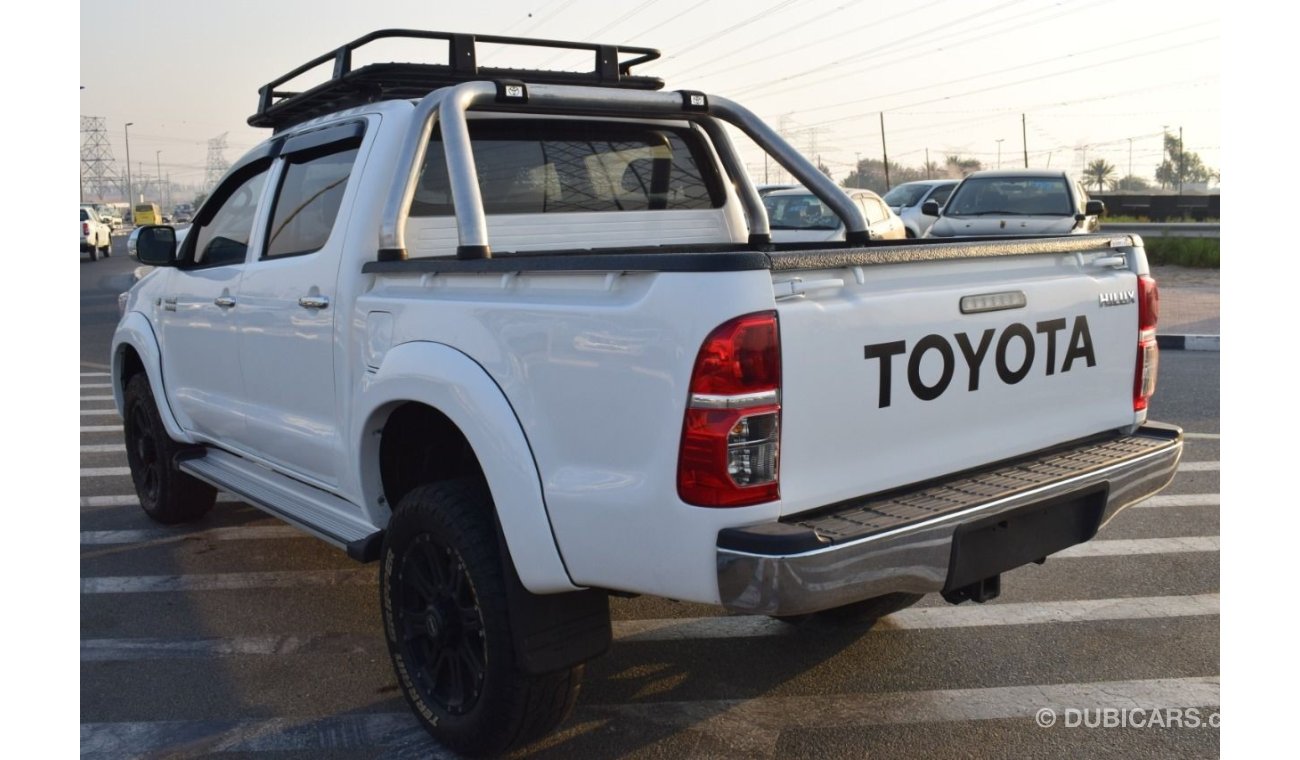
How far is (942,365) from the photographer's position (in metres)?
3.25

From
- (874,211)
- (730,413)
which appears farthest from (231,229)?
(874,211)

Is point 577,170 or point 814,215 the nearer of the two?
point 577,170

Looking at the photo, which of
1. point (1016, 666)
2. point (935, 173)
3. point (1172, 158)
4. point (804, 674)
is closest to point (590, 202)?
point (804, 674)

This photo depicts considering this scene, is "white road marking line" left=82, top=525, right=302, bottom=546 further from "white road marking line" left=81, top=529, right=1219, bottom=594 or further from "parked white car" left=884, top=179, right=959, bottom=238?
"parked white car" left=884, top=179, right=959, bottom=238

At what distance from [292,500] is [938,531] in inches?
103

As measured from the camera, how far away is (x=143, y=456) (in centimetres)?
632

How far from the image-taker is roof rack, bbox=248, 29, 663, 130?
4.63 meters

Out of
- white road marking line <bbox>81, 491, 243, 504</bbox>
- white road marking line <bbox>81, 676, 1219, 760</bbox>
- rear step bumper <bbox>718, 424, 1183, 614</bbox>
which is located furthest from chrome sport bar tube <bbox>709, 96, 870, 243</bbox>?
white road marking line <bbox>81, 491, 243, 504</bbox>

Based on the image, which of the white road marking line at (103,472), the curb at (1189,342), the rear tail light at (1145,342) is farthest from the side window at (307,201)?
the curb at (1189,342)

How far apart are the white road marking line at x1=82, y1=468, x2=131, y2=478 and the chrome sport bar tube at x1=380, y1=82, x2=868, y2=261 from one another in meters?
4.33

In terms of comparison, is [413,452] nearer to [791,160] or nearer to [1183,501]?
[791,160]

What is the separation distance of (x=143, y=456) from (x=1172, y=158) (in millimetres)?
82825

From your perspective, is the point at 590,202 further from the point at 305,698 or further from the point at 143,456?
the point at 143,456

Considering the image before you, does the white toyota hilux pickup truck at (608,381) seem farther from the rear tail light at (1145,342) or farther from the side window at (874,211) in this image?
the side window at (874,211)
